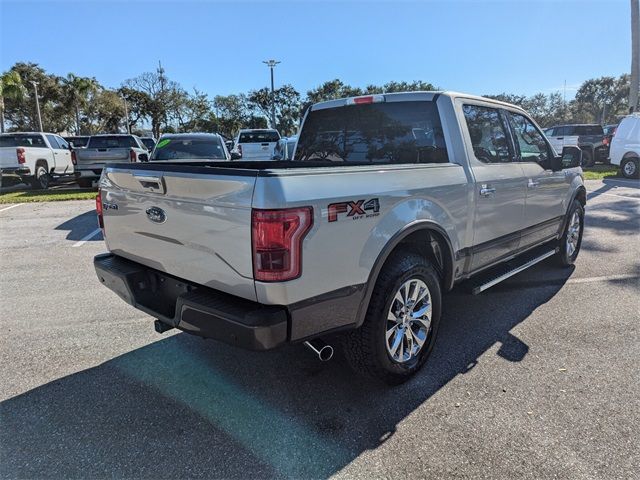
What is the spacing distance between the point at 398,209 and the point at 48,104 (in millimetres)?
50116

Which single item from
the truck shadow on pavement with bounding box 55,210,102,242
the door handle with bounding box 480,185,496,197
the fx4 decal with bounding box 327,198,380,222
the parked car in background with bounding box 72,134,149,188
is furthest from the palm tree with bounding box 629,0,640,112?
the fx4 decal with bounding box 327,198,380,222

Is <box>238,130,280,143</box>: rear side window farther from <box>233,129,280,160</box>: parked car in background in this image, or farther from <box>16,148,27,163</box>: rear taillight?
<box>16,148,27,163</box>: rear taillight

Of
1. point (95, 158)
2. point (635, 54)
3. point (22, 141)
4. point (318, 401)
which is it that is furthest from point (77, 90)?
point (318, 401)

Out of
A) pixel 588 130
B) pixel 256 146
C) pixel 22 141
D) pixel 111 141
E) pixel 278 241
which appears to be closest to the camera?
pixel 278 241

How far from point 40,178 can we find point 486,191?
1591 centimetres

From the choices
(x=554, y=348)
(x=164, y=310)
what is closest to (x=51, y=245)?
(x=164, y=310)

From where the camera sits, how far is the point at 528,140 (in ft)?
15.6

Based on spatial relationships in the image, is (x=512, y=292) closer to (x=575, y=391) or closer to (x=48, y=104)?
(x=575, y=391)

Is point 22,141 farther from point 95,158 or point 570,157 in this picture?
point 570,157

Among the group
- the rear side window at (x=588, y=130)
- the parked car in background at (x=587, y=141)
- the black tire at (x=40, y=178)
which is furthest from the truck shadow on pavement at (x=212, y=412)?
the rear side window at (x=588, y=130)

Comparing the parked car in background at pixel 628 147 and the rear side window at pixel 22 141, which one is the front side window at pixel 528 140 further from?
the rear side window at pixel 22 141

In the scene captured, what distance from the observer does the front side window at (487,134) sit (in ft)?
12.4

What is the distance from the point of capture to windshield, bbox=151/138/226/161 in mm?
9992

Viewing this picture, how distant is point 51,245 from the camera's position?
7.15m
